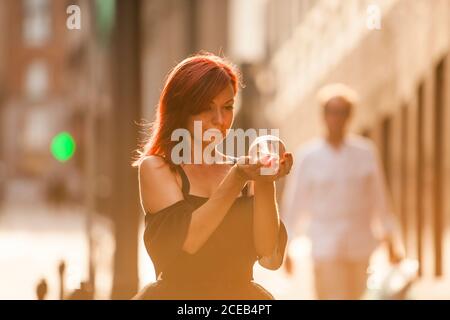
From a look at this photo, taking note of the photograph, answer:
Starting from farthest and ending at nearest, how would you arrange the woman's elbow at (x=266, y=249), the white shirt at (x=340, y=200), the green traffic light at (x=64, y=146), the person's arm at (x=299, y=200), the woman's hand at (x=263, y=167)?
1. the green traffic light at (x=64, y=146)
2. the person's arm at (x=299, y=200)
3. the white shirt at (x=340, y=200)
4. the woman's elbow at (x=266, y=249)
5. the woman's hand at (x=263, y=167)

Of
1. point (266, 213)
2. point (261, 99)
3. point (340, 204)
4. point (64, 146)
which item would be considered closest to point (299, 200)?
point (340, 204)

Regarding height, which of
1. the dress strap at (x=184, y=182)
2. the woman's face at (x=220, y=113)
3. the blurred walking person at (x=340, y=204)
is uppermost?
the woman's face at (x=220, y=113)

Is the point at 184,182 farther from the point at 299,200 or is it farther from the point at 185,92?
the point at 299,200

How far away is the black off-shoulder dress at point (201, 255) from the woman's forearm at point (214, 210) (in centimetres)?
2

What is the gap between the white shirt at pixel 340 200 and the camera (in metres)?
4.93

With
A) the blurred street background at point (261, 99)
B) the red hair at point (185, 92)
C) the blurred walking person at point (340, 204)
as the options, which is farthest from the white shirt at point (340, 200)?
the red hair at point (185, 92)

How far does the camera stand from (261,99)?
16891 mm

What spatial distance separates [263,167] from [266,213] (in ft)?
0.38

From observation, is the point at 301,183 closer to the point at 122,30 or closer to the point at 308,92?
the point at 122,30

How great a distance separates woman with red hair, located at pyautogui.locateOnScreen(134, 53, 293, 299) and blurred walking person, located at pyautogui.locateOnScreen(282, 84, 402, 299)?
2557 millimetres

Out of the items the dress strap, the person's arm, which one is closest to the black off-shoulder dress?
the dress strap

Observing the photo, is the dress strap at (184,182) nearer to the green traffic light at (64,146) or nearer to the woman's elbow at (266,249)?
the woman's elbow at (266,249)

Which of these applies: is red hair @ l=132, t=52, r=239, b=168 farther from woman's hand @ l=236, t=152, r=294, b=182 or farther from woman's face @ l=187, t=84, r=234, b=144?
woman's hand @ l=236, t=152, r=294, b=182

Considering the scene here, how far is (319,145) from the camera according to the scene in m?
5.02
